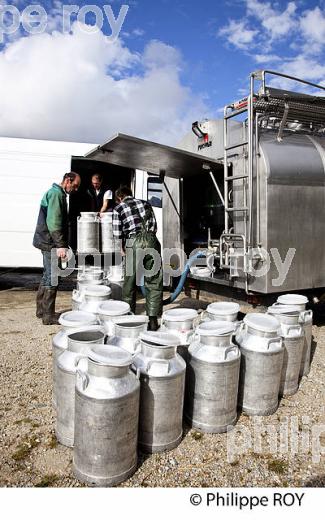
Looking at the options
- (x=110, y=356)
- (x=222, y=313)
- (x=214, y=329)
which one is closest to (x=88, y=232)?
(x=222, y=313)

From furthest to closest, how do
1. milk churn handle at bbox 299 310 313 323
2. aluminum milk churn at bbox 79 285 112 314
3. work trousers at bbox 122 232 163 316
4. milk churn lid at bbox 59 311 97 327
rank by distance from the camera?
work trousers at bbox 122 232 163 316 → aluminum milk churn at bbox 79 285 112 314 → milk churn handle at bbox 299 310 313 323 → milk churn lid at bbox 59 311 97 327

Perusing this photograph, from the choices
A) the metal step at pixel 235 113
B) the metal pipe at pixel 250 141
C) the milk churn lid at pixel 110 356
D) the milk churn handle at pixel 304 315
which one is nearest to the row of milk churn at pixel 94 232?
the metal step at pixel 235 113

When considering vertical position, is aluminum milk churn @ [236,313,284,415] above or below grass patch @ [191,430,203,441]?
above

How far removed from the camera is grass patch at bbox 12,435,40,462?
2.59 metres

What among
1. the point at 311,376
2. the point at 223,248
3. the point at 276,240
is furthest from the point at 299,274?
the point at 311,376

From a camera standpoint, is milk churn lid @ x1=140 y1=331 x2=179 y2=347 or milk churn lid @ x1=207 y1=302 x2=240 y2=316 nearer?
milk churn lid @ x1=140 y1=331 x2=179 y2=347

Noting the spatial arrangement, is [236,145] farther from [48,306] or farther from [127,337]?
[48,306]

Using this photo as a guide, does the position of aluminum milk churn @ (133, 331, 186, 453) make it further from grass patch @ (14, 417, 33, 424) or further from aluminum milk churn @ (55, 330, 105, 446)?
grass patch @ (14, 417, 33, 424)

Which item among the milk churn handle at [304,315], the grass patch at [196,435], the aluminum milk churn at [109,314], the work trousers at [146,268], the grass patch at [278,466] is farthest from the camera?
the work trousers at [146,268]

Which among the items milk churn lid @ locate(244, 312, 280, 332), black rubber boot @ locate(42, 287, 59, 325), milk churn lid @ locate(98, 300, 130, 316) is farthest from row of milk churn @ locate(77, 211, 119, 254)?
milk churn lid @ locate(244, 312, 280, 332)

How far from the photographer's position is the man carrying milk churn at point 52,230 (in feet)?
17.9

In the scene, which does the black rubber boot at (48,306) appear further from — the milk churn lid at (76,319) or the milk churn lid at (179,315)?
the milk churn lid at (179,315)

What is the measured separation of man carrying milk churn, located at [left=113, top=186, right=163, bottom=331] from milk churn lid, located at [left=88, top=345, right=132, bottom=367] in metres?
2.81

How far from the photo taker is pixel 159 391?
2516 millimetres
